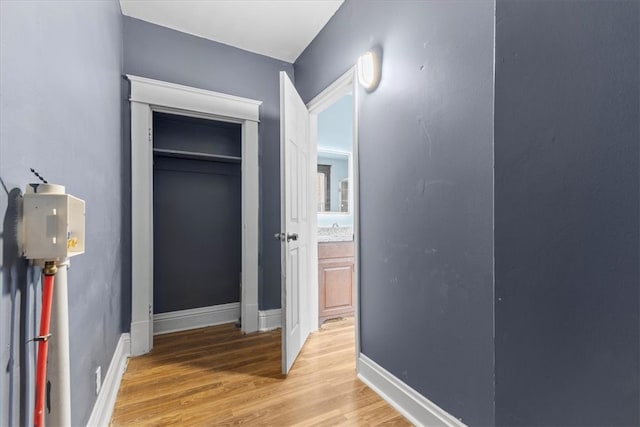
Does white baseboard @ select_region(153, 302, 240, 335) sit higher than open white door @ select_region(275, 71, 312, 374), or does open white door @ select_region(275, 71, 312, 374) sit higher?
open white door @ select_region(275, 71, 312, 374)

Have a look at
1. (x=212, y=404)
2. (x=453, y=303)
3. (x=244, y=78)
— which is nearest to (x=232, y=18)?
(x=244, y=78)

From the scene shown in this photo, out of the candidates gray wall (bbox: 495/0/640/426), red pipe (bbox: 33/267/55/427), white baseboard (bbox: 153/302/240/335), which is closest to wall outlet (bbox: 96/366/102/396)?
red pipe (bbox: 33/267/55/427)

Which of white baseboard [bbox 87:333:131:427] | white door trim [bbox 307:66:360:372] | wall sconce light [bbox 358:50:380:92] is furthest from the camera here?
white door trim [bbox 307:66:360:372]

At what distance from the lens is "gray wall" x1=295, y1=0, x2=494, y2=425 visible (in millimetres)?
1193

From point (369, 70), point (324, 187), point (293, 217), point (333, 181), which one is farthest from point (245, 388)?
point (333, 181)

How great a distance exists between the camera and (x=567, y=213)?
1.44 ft

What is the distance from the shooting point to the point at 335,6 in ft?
7.11

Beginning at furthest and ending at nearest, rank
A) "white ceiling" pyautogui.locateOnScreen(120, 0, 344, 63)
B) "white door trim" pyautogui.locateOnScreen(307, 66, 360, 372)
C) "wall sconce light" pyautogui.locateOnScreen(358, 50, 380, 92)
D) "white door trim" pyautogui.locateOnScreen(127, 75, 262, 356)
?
"white door trim" pyautogui.locateOnScreen(127, 75, 262, 356)
"white ceiling" pyautogui.locateOnScreen(120, 0, 344, 63)
"white door trim" pyautogui.locateOnScreen(307, 66, 360, 372)
"wall sconce light" pyautogui.locateOnScreen(358, 50, 380, 92)

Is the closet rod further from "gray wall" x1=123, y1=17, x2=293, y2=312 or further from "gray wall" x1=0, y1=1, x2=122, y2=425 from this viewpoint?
"gray wall" x1=0, y1=1, x2=122, y2=425

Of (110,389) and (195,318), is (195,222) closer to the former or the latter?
(195,318)

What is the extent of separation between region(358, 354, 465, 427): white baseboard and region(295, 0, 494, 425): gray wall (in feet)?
0.14

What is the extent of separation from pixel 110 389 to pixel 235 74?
8.19 ft

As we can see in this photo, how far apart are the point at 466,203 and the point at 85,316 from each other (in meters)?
1.62

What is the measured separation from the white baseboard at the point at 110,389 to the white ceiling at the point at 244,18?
7.94 feet
